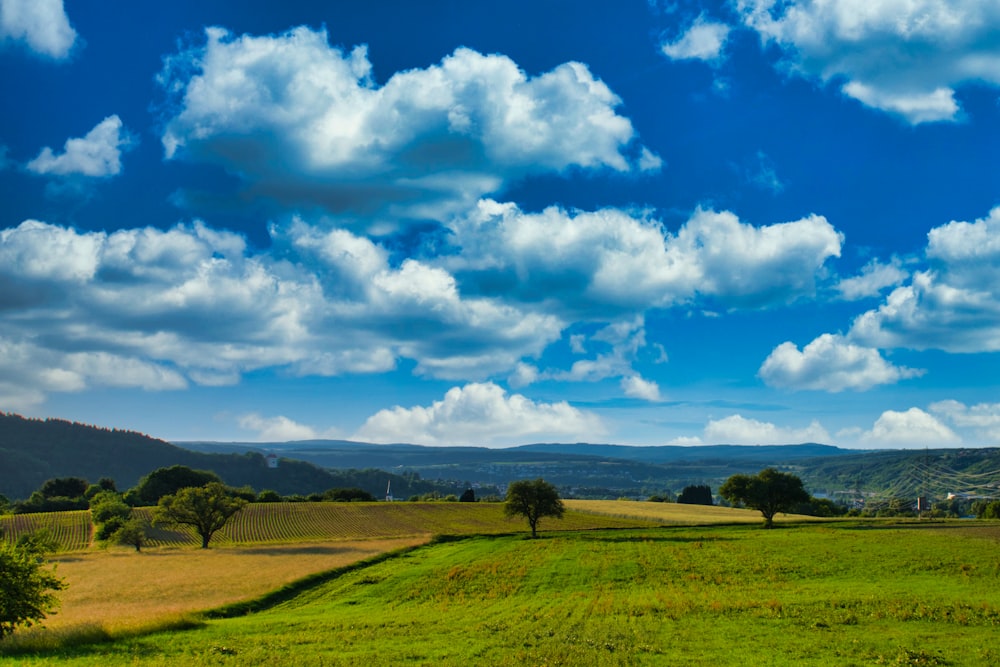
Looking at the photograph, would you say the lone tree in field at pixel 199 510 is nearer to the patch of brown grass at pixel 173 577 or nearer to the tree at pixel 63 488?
the patch of brown grass at pixel 173 577

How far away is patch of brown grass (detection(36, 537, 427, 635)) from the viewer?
1502 inches

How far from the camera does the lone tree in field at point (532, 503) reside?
96812 millimetres

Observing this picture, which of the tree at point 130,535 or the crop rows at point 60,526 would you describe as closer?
the tree at point 130,535

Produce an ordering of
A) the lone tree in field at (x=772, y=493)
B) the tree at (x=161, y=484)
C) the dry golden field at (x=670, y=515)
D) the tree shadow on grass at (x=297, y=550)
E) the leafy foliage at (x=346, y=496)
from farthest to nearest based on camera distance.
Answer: the leafy foliage at (x=346, y=496), the tree at (x=161, y=484), the dry golden field at (x=670, y=515), the lone tree in field at (x=772, y=493), the tree shadow on grass at (x=297, y=550)

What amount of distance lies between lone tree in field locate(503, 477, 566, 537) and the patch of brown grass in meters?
15.5

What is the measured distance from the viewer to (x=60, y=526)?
393 ft

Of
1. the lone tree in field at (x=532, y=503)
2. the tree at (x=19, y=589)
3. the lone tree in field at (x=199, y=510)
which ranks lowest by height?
the lone tree in field at (x=199, y=510)

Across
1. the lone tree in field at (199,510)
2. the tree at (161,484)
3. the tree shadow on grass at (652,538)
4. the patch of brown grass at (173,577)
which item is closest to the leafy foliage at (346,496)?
the tree at (161,484)

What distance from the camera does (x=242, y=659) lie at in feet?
81.0

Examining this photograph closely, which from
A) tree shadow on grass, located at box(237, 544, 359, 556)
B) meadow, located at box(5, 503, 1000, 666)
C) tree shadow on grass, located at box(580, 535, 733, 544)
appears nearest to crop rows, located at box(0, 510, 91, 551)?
tree shadow on grass, located at box(237, 544, 359, 556)

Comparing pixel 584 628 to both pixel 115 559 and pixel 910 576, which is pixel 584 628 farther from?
pixel 115 559

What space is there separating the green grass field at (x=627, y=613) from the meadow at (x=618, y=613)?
13 centimetres

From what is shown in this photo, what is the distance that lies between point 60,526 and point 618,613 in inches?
4786

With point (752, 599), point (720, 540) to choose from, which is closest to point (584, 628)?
point (752, 599)
